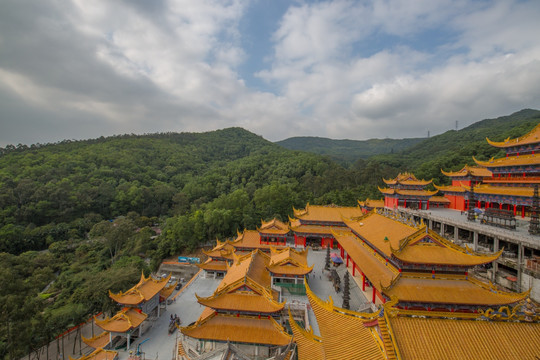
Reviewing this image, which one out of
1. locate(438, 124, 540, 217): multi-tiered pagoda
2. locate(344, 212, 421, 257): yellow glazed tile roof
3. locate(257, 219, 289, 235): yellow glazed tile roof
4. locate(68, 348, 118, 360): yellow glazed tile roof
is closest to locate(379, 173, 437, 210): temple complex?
locate(438, 124, 540, 217): multi-tiered pagoda

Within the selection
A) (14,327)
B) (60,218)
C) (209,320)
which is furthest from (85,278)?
(60,218)

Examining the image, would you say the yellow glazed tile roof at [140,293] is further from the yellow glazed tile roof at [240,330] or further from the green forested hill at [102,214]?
the yellow glazed tile roof at [240,330]

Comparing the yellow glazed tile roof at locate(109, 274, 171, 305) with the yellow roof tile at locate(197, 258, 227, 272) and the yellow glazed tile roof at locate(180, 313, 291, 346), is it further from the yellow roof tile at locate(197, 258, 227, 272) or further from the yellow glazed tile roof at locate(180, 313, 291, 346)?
the yellow glazed tile roof at locate(180, 313, 291, 346)

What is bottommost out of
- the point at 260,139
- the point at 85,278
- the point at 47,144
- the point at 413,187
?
the point at 85,278

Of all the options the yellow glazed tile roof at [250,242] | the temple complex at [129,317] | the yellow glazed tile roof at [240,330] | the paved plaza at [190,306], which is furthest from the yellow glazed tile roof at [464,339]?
the yellow glazed tile roof at [250,242]

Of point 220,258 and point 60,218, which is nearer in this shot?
point 220,258

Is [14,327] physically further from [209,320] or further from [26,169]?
[26,169]
